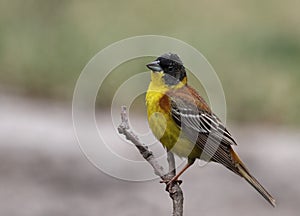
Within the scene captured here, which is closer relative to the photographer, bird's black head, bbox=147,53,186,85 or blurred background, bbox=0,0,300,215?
bird's black head, bbox=147,53,186,85

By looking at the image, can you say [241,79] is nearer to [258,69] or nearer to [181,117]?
[258,69]

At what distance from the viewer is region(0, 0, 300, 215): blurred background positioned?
9.25 meters

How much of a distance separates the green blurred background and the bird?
5592mm

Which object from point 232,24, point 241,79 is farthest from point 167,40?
point 232,24

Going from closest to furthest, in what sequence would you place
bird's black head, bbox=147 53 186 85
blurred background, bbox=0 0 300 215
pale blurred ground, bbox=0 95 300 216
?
bird's black head, bbox=147 53 186 85, pale blurred ground, bbox=0 95 300 216, blurred background, bbox=0 0 300 215

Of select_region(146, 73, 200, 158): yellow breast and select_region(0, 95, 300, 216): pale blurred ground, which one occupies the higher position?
select_region(0, 95, 300, 216): pale blurred ground

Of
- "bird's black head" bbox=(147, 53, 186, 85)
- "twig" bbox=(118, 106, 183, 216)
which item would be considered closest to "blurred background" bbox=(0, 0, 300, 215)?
"bird's black head" bbox=(147, 53, 186, 85)

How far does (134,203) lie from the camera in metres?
9.15

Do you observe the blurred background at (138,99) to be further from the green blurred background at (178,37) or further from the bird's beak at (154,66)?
the bird's beak at (154,66)

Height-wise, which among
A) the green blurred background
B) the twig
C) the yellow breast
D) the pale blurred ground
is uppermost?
the green blurred background

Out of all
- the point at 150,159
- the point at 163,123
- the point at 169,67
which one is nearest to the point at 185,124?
the point at 163,123

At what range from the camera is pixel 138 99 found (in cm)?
1121

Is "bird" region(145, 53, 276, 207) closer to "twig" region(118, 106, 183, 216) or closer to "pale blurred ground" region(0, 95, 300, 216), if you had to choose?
"twig" region(118, 106, 183, 216)

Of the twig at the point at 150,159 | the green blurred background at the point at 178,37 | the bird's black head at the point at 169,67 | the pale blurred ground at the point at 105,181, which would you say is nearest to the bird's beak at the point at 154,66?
the bird's black head at the point at 169,67
